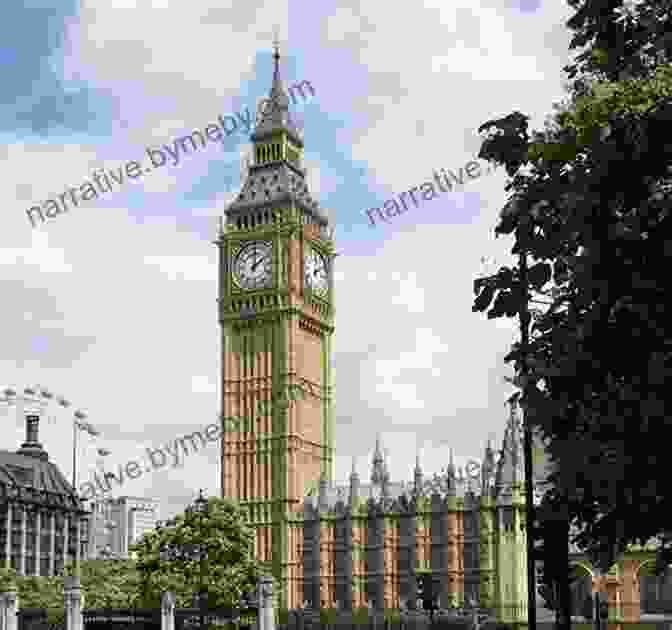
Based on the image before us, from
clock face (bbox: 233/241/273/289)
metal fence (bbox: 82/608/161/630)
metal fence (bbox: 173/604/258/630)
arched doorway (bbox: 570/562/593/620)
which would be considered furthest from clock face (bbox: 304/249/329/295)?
metal fence (bbox: 82/608/161/630)

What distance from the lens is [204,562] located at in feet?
219

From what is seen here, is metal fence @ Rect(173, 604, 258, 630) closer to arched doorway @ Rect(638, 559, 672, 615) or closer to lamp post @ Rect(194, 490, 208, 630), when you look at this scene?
lamp post @ Rect(194, 490, 208, 630)

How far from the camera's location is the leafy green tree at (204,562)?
65.4 meters

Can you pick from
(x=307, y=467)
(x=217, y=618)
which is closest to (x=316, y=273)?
(x=307, y=467)

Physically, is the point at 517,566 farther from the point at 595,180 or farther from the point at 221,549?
the point at 595,180

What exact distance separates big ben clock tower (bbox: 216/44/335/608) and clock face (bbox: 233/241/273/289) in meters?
0.10

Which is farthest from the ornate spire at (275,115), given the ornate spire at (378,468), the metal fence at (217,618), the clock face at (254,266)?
the metal fence at (217,618)

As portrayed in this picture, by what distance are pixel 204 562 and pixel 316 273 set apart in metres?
53.8

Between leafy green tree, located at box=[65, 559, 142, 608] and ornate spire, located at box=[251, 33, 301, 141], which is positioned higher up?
ornate spire, located at box=[251, 33, 301, 141]

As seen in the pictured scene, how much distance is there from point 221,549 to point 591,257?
54845 millimetres

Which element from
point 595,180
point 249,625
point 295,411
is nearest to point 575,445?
point 595,180

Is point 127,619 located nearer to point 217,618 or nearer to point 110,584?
point 217,618

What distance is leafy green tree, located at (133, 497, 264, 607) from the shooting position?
6544cm

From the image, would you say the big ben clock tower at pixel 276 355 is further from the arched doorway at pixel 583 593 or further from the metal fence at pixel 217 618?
the metal fence at pixel 217 618
